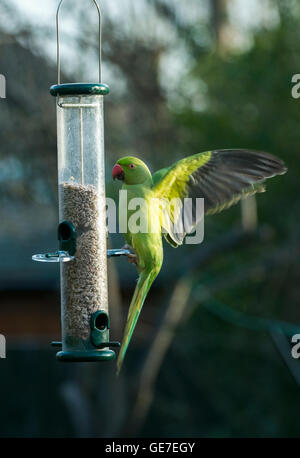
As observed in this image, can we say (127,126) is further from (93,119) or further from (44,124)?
(93,119)

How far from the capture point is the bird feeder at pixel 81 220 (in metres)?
3.86

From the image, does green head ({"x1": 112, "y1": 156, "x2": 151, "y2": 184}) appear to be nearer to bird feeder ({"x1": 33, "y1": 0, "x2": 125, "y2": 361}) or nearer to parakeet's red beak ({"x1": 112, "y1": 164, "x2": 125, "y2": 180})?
parakeet's red beak ({"x1": 112, "y1": 164, "x2": 125, "y2": 180})

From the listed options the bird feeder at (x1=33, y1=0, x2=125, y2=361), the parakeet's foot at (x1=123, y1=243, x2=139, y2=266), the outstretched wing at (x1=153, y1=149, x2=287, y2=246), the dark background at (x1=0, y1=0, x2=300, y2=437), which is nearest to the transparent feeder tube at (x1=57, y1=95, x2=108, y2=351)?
the bird feeder at (x1=33, y1=0, x2=125, y2=361)

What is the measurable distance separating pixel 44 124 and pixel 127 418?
3.08 m

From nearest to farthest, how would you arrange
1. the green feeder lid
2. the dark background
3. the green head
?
the green feeder lid < the green head < the dark background

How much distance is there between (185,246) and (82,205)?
5.20 metres

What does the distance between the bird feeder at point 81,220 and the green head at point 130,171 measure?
16cm

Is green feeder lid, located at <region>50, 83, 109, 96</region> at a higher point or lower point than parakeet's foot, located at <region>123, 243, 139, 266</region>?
higher

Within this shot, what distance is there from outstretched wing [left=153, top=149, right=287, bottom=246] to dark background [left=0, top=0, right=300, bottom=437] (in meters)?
3.63

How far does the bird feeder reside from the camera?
3863mm

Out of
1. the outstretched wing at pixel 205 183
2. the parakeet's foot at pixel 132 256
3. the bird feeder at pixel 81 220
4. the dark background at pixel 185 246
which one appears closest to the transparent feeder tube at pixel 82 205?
the bird feeder at pixel 81 220

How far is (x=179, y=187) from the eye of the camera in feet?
13.1

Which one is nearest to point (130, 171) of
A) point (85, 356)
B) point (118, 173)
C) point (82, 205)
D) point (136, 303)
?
point (118, 173)

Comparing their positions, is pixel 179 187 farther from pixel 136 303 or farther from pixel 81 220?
pixel 136 303
